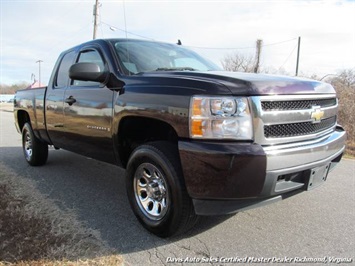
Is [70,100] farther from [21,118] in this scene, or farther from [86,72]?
[21,118]

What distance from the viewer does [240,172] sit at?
8.16 ft

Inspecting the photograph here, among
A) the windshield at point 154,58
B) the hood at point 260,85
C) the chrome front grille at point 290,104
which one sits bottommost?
the chrome front grille at point 290,104

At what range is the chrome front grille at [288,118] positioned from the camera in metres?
2.58

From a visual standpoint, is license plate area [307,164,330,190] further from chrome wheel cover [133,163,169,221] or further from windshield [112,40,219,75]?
windshield [112,40,219,75]

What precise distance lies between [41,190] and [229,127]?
3.13 metres

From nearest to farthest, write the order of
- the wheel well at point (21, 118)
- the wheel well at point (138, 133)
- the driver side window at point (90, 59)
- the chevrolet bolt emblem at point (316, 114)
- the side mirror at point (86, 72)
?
the chevrolet bolt emblem at point (316, 114), the wheel well at point (138, 133), the side mirror at point (86, 72), the driver side window at point (90, 59), the wheel well at point (21, 118)

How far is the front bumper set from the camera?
2484 mm

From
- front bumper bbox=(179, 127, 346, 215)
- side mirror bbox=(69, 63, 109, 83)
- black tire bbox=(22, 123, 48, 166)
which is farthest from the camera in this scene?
black tire bbox=(22, 123, 48, 166)

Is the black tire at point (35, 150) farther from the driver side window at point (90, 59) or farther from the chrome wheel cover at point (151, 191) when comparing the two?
the chrome wheel cover at point (151, 191)

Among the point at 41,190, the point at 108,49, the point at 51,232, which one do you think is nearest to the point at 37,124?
the point at 41,190

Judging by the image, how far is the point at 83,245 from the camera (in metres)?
2.96

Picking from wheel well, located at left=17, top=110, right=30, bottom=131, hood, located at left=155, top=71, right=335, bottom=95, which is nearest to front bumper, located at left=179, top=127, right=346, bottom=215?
hood, located at left=155, top=71, right=335, bottom=95

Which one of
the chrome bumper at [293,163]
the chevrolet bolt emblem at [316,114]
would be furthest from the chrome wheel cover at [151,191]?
the chevrolet bolt emblem at [316,114]

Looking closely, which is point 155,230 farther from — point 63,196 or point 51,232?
point 63,196
